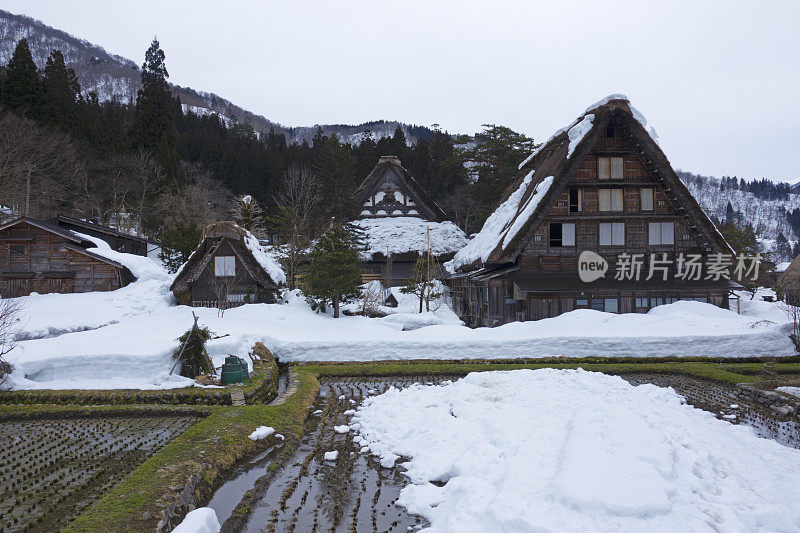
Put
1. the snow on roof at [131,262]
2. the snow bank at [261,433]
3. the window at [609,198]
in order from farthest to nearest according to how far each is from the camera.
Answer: the snow on roof at [131,262]
the window at [609,198]
the snow bank at [261,433]

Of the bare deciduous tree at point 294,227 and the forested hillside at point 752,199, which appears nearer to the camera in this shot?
the bare deciduous tree at point 294,227

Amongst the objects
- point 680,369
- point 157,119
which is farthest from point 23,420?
point 157,119

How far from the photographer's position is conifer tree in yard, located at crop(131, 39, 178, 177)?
4562cm

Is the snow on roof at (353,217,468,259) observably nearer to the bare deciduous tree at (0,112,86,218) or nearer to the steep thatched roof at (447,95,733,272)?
the steep thatched roof at (447,95,733,272)

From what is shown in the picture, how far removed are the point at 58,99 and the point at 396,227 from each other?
3254 centimetres

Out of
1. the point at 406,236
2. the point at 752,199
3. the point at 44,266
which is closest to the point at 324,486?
the point at 44,266

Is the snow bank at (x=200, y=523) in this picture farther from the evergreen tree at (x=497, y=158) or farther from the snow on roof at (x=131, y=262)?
the evergreen tree at (x=497, y=158)

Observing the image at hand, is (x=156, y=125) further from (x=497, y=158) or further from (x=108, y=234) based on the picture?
(x=497, y=158)

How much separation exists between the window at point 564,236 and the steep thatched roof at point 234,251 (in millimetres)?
14508

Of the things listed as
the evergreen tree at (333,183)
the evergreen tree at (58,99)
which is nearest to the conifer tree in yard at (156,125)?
the evergreen tree at (58,99)

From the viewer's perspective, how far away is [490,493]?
5.86 meters

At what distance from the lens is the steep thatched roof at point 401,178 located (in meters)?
40.6

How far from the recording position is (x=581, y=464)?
5816mm

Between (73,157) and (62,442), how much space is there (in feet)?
125
